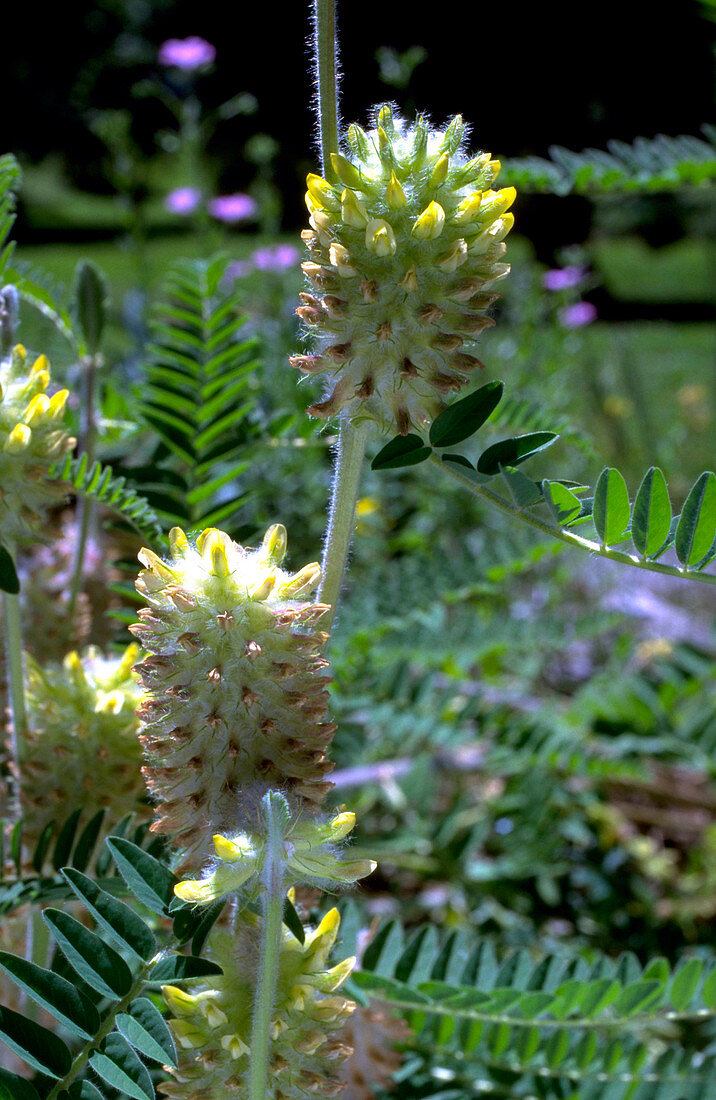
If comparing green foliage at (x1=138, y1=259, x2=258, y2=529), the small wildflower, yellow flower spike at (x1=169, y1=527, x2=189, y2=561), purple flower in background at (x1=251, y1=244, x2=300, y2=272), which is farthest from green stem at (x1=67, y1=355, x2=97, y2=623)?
purple flower in background at (x1=251, y1=244, x2=300, y2=272)

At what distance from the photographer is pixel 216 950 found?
0.52m

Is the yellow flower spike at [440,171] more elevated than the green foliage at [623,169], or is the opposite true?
the green foliage at [623,169]

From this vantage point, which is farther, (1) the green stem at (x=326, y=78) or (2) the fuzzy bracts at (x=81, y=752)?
(2) the fuzzy bracts at (x=81, y=752)

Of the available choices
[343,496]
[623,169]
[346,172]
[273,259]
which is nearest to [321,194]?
[346,172]

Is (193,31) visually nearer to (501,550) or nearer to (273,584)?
(501,550)

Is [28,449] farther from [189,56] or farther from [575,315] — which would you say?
[575,315]

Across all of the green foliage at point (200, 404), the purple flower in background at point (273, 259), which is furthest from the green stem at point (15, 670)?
the purple flower in background at point (273, 259)

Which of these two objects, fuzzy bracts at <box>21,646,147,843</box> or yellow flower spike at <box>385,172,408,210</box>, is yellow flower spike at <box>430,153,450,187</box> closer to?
yellow flower spike at <box>385,172,408,210</box>

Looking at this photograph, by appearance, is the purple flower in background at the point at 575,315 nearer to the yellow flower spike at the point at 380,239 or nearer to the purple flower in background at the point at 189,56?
the purple flower in background at the point at 189,56

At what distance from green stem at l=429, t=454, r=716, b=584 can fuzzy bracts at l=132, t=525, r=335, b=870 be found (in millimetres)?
106

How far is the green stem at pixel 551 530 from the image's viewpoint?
0.56 metres

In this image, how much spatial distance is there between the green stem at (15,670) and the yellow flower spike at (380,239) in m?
0.28

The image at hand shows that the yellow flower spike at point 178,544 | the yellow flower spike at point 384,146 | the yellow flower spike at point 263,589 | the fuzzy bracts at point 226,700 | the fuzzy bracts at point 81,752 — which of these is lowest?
the fuzzy bracts at point 81,752

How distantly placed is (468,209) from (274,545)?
18 cm
